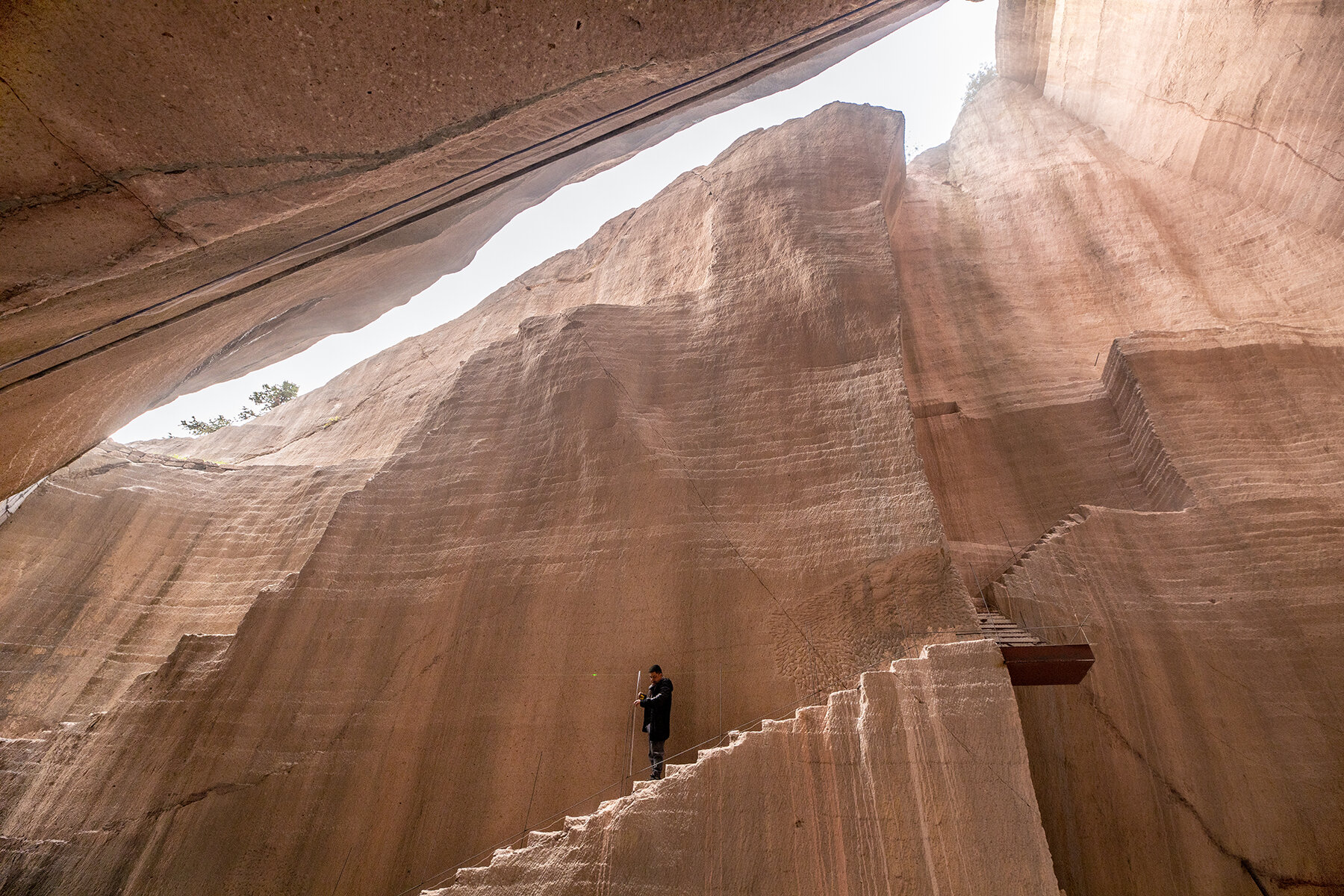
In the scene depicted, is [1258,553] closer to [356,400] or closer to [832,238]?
[832,238]

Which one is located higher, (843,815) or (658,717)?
(658,717)

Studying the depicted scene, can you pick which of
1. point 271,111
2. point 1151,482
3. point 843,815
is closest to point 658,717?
point 843,815

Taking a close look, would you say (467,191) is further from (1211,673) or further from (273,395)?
(273,395)

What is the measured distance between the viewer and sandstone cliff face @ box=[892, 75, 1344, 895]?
598 cm

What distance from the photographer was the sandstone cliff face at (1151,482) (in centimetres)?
598

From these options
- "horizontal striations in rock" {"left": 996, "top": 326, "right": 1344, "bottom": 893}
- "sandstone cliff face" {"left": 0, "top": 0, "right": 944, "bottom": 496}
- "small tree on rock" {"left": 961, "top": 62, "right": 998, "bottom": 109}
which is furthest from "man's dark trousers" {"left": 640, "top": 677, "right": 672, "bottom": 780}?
"small tree on rock" {"left": 961, "top": 62, "right": 998, "bottom": 109}

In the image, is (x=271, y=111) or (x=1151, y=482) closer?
(x=271, y=111)

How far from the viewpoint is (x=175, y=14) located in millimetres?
2465

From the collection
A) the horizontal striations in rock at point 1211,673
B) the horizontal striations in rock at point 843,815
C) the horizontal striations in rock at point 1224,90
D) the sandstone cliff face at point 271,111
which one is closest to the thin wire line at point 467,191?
the sandstone cliff face at point 271,111

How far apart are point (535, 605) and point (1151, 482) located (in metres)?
7.55

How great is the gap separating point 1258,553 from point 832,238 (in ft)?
21.9

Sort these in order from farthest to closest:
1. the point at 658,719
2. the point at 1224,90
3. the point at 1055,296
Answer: the point at 1055,296, the point at 1224,90, the point at 658,719

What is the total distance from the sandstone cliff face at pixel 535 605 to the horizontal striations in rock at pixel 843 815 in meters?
1.78

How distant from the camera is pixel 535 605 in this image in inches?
303
